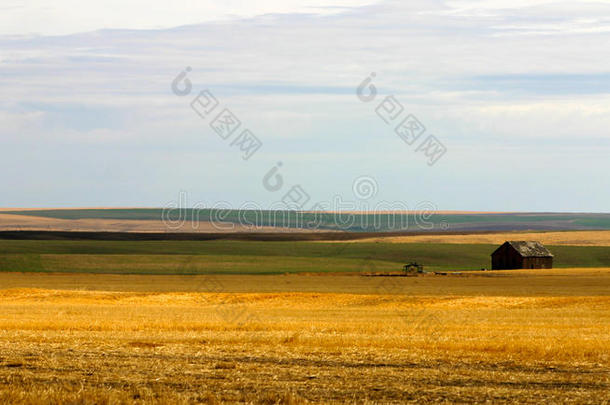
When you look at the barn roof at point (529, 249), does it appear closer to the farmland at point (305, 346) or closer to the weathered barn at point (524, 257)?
the weathered barn at point (524, 257)

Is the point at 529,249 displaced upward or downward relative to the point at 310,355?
upward

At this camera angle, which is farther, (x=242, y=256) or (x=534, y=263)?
(x=242, y=256)

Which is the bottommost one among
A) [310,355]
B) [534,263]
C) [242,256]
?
[310,355]

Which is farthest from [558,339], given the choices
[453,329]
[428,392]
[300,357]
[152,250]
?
[152,250]

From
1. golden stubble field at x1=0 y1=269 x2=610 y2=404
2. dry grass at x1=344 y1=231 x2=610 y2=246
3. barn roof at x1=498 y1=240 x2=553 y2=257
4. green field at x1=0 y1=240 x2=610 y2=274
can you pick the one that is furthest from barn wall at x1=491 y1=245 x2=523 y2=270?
golden stubble field at x1=0 y1=269 x2=610 y2=404

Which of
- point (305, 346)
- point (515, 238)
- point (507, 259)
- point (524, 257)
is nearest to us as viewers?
point (305, 346)

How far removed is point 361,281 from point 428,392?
5559cm

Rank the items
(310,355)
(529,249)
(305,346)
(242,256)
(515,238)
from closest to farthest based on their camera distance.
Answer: (310,355) → (305,346) → (529,249) → (242,256) → (515,238)

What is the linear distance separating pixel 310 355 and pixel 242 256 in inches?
3396

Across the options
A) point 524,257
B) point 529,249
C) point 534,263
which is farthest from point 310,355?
point 529,249

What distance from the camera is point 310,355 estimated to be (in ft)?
75.2

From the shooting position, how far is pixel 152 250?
395ft

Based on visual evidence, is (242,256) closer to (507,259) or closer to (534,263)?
(507,259)

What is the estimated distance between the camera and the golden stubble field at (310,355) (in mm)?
17281
